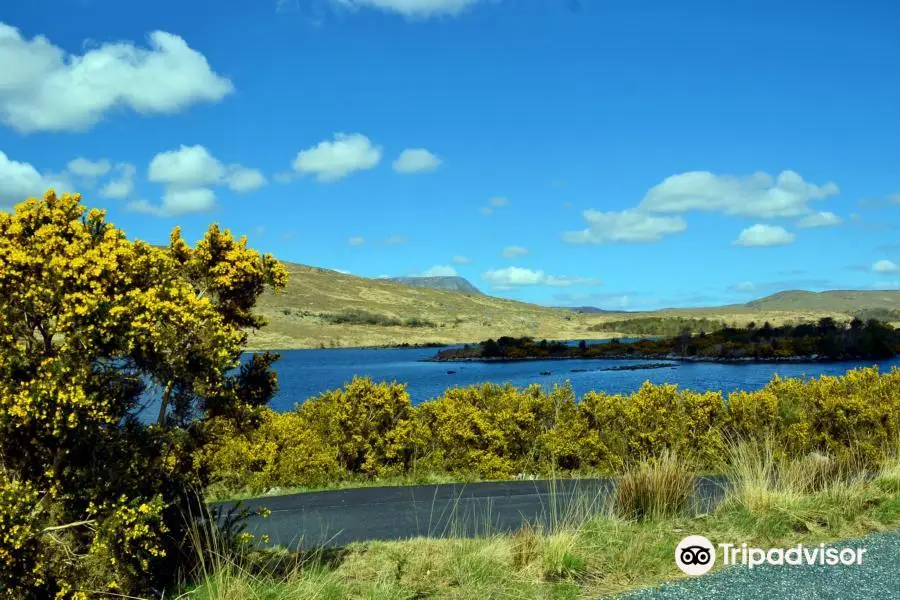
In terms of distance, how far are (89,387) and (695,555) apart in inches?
224

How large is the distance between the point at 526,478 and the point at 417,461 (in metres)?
2.16

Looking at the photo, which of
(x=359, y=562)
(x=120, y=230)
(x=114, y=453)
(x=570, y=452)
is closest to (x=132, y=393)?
(x=114, y=453)

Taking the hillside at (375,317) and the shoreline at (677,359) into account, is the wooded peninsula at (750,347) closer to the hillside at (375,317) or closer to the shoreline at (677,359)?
the shoreline at (677,359)

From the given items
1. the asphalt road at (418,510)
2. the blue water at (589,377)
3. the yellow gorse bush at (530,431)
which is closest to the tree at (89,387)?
the asphalt road at (418,510)

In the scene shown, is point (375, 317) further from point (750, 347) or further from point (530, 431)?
point (530, 431)

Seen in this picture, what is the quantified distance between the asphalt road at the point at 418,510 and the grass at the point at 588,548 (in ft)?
1.35

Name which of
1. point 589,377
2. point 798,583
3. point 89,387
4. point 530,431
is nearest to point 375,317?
point 589,377

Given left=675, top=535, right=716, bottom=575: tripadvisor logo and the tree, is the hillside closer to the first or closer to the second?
left=675, top=535, right=716, bottom=575: tripadvisor logo

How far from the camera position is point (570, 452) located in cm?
1390

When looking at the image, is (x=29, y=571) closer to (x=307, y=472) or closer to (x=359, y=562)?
(x=359, y=562)

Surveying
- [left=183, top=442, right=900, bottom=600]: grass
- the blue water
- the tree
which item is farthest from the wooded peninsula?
the tree

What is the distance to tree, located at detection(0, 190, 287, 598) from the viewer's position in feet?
15.5

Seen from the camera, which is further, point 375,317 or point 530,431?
point 375,317

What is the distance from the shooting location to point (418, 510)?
1027 cm
